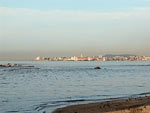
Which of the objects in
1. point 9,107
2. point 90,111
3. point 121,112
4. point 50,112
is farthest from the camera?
point 9,107

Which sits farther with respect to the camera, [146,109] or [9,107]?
[9,107]

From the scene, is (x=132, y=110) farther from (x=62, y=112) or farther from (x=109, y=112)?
(x=62, y=112)

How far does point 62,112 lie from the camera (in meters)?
14.0

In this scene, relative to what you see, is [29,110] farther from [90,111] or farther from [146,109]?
[146,109]

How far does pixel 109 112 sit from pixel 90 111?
1457mm

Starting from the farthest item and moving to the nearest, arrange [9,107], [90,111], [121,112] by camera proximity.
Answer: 1. [9,107]
2. [90,111]
3. [121,112]

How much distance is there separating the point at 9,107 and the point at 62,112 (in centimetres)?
415

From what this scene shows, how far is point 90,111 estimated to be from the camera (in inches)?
528

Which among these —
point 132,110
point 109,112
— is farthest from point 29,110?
point 132,110

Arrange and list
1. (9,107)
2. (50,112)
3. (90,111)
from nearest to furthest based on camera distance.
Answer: (90,111) → (50,112) → (9,107)

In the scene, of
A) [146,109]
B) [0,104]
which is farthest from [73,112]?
[0,104]

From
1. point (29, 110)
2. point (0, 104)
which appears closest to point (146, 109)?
point (29, 110)

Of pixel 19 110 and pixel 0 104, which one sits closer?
pixel 19 110

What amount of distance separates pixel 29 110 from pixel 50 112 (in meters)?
1.46
